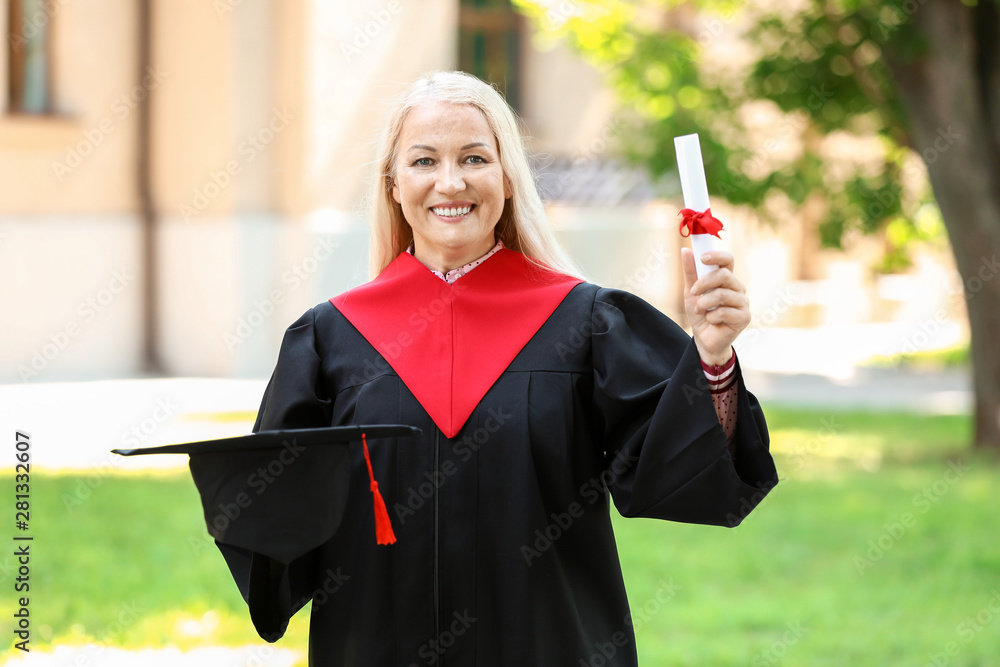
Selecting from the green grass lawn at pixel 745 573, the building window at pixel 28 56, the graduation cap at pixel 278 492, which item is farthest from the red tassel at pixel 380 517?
the building window at pixel 28 56

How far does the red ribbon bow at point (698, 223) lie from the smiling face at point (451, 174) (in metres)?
0.45

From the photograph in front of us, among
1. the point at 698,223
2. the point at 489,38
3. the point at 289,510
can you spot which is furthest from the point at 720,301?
the point at 489,38

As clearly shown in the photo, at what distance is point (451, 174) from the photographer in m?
2.32

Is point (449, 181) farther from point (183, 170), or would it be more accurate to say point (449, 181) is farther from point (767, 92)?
point (183, 170)

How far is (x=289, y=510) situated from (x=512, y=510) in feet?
1.42

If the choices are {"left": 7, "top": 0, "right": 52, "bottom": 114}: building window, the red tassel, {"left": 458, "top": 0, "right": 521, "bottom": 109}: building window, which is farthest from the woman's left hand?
{"left": 458, "top": 0, "right": 521, "bottom": 109}: building window

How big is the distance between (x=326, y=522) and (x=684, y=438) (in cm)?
68

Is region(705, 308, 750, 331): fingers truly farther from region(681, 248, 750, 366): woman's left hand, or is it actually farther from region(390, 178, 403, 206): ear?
region(390, 178, 403, 206): ear

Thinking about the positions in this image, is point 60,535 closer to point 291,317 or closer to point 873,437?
point 291,317

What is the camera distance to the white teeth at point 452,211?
2.36m

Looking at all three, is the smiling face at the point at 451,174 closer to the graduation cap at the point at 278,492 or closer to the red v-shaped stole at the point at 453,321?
the red v-shaped stole at the point at 453,321

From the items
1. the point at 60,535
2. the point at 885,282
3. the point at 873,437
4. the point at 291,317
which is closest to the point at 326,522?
the point at 60,535

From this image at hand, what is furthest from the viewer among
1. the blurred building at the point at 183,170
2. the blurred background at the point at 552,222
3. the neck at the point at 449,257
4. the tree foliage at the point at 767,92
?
the blurred building at the point at 183,170

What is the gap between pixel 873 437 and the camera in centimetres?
982
